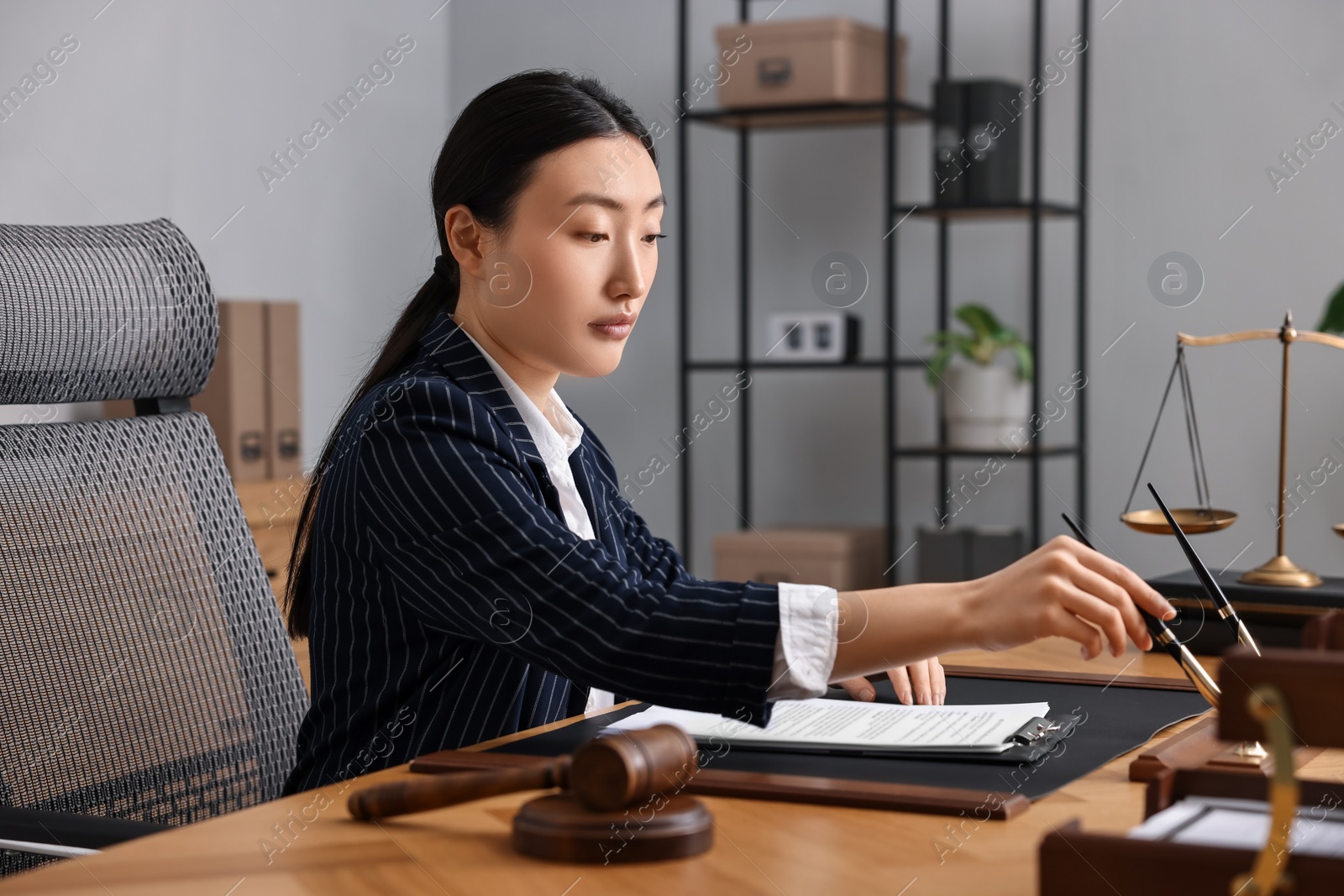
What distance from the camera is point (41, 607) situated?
47.1 inches

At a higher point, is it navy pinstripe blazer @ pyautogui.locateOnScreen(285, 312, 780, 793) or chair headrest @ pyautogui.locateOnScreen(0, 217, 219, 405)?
chair headrest @ pyautogui.locateOnScreen(0, 217, 219, 405)

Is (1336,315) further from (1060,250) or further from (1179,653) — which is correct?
(1179,653)

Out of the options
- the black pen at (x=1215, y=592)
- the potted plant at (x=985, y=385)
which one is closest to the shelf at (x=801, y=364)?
the potted plant at (x=985, y=385)

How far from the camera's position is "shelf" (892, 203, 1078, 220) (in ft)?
10.8

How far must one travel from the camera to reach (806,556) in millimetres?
3453

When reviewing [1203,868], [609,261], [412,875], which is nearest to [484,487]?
[609,261]

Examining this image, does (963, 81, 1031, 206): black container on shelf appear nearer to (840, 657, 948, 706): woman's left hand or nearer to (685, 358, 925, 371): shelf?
(685, 358, 925, 371): shelf

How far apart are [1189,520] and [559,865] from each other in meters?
0.92

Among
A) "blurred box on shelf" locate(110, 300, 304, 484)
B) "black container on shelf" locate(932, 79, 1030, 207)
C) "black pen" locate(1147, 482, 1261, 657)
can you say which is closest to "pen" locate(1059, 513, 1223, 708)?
"black pen" locate(1147, 482, 1261, 657)

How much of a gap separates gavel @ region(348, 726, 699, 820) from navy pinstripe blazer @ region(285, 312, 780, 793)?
153 millimetres

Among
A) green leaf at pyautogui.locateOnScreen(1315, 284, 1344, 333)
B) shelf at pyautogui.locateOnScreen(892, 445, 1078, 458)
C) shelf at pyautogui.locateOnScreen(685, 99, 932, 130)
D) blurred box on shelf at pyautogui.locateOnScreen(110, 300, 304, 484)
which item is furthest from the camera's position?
shelf at pyautogui.locateOnScreen(685, 99, 932, 130)

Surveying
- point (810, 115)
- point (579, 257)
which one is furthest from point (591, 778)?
point (810, 115)

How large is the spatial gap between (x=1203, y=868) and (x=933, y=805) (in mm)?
256

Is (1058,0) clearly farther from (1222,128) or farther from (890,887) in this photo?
(890,887)
